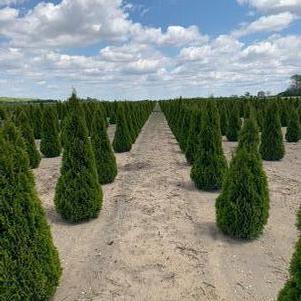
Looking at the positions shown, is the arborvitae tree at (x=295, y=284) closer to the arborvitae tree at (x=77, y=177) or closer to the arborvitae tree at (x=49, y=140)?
the arborvitae tree at (x=77, y=177)

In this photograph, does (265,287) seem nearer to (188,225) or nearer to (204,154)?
(188,225)

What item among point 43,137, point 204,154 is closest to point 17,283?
point 204,154

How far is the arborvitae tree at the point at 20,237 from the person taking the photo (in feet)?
16.2

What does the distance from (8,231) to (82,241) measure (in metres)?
3.26

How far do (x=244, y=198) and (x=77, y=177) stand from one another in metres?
3.60

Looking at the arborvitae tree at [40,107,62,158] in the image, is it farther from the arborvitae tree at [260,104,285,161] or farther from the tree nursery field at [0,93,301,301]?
the arborvitae tree at [260,104,285,161]

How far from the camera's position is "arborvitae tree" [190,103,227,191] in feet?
37.3

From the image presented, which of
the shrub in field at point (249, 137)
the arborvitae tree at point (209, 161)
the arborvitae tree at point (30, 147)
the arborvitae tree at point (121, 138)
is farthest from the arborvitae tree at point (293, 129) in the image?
the shrub in field at point (249, 137)

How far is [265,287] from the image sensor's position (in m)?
6.05

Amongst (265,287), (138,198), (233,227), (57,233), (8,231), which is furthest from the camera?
(138,198)

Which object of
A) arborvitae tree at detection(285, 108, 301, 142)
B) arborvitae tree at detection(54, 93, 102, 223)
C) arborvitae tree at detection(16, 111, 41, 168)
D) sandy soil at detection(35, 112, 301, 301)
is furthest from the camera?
arborvitae tree at detection(285, 108, 301, 142)

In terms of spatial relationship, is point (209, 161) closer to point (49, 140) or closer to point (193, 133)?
point (193, 133)

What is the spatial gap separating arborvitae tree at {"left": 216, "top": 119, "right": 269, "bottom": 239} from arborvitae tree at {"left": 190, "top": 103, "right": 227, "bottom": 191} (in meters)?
3.27

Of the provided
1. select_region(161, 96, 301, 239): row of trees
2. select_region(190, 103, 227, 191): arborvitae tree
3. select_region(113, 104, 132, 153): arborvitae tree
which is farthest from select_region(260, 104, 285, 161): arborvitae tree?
select_region(190, 103, 227, 191): arborvitae tree
